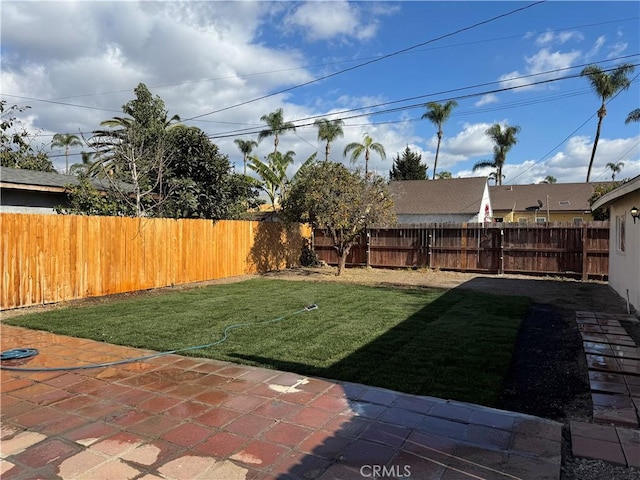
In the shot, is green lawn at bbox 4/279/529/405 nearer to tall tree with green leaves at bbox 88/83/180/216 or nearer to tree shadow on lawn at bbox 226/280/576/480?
tree shadow on lawn at bbox 226/280/576/480

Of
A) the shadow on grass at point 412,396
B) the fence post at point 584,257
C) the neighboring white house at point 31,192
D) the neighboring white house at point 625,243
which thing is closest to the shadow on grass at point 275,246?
the neighboring white house at point 31,192

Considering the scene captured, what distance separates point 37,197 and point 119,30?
5.07 metres

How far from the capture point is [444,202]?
24172mm

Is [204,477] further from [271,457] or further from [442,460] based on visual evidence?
[442,460]

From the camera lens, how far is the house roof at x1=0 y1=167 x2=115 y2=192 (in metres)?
10.5

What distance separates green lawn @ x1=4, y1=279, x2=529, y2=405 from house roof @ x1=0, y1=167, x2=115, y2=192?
4592 millimetres

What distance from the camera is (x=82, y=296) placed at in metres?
9.00

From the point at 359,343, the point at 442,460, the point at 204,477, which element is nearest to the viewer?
the point at 204,477

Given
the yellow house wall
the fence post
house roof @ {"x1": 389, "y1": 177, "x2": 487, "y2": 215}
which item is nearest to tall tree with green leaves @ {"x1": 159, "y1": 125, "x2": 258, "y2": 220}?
the fence post

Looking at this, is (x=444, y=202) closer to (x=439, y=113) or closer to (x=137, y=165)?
(x=439, y=113)

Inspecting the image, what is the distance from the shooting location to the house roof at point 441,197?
2342cm

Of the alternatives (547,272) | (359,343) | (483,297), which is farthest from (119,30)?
(547,272)

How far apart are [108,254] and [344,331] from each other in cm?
631

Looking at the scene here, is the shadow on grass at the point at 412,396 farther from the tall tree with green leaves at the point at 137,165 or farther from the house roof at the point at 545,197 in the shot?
the house roof at the point at 545,197
